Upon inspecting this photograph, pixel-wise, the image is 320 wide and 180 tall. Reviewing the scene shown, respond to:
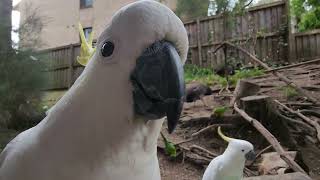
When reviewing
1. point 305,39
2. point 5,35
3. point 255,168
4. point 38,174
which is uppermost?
point 305,39

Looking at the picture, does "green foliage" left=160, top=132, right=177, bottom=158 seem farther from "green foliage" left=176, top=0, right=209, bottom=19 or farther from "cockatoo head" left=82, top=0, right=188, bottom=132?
"green foliage" left=176, top=0, right=209, bottom=19

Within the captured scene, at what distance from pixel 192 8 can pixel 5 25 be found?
12.1ft

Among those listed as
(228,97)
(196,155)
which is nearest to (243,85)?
(228,97)

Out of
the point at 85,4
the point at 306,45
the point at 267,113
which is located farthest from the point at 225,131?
the point at 306,45

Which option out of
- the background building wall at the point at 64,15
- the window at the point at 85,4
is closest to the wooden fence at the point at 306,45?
the background building wall at the point at 64,15

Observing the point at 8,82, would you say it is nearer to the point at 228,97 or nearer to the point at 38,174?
the point at 38,174

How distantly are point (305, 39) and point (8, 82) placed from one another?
13.1 ft

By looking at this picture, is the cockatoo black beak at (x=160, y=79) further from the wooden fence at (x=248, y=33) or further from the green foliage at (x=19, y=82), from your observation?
the wooden fence at (x=248, y=33)

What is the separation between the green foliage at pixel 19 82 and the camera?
171 centimetres

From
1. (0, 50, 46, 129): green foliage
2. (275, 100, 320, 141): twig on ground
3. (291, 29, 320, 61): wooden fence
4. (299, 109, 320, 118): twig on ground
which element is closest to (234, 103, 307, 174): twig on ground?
(275, 100, 320, 141): twig on ground

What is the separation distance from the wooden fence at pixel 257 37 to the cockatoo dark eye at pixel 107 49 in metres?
3.90

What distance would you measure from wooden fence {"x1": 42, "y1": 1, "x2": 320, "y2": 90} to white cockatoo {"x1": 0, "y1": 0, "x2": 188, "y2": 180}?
3890 mm

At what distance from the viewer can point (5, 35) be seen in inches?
66.7

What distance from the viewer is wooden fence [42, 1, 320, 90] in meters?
4.44
